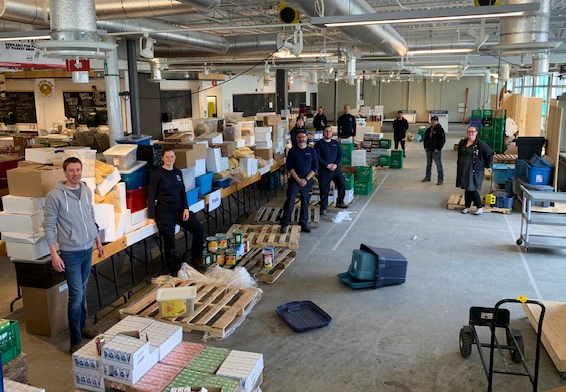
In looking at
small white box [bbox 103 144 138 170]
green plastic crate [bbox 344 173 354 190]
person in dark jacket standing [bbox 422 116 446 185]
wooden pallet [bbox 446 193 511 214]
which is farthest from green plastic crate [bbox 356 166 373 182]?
small white box [bbox 103 144 138 170]

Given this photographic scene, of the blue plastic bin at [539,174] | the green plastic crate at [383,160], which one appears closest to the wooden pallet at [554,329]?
the blue plastic bin at [539,174]

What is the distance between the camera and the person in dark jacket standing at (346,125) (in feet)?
48.0

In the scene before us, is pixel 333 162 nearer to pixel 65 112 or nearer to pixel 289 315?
pixel 289 315

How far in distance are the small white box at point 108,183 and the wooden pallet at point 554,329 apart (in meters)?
4.74

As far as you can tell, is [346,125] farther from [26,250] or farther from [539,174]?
[26,250]

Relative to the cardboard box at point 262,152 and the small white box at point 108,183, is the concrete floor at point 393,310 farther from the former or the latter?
the cardboard box at point 262,152

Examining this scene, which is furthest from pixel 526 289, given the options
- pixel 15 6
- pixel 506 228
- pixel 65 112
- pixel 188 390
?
pixel 65 112

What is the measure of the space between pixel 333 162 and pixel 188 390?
7.09 metres

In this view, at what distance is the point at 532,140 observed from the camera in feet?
34.3

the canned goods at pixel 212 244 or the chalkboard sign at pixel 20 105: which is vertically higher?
the chalkboard sign at pixel 20 105

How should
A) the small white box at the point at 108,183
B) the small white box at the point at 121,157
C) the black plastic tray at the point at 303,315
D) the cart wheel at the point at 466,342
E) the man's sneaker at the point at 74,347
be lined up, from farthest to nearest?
the small white box at the point at 121,157 < the small white box at the point at 108,183 < the black plastic tray at the point at 303,315 < the man's sneaker at the point at 74,347 < the cart wheel at the point at 466,342

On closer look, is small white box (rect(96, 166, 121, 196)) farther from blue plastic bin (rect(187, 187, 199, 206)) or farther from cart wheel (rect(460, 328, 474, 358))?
cart wheel (rect(460, 328, 474, 358))

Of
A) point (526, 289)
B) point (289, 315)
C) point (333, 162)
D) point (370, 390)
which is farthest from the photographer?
point (333, 162)

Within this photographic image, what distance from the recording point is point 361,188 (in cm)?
1205
